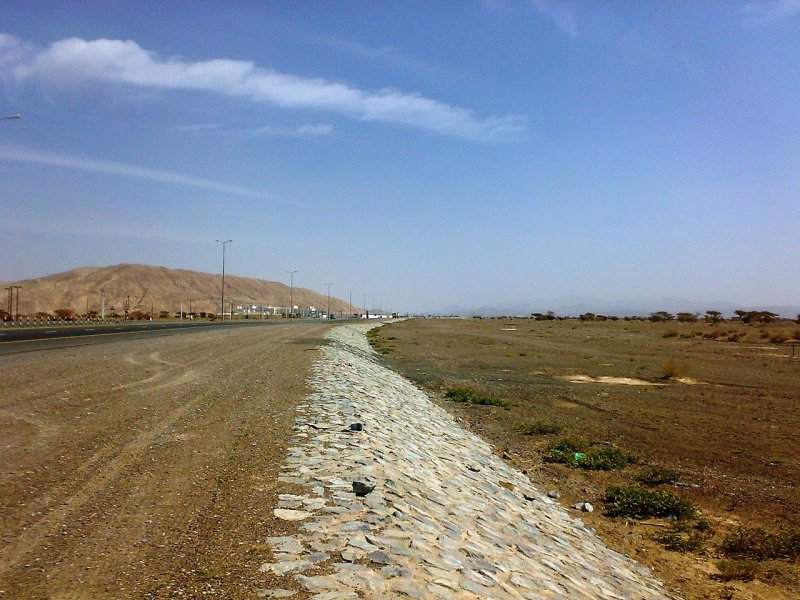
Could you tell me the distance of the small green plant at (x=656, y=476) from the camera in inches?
469

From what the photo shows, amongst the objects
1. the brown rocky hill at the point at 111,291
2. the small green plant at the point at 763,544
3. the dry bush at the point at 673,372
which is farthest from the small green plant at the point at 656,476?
the brown rocky hill at the point at 111,291

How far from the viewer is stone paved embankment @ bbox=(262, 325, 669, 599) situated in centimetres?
498

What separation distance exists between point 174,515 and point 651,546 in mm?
7363

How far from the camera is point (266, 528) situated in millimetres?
5449

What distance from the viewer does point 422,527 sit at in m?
6.36

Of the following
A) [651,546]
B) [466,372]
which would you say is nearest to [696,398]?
[466,372]

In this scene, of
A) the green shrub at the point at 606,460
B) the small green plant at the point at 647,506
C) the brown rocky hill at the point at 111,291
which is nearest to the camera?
the small green plant at the point at 647,506

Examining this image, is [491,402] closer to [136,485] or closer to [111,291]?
[136,485]

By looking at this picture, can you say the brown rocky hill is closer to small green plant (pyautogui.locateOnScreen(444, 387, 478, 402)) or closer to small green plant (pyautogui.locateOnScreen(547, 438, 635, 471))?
small green plant (pyautogui.locateOnScreen(444, 387, 478, 402))

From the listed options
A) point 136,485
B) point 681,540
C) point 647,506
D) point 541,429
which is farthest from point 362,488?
point 541,429

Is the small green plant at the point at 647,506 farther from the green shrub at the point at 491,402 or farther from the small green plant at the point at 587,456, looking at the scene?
the green shrub at the point at 491,402

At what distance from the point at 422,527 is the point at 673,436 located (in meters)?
11.9

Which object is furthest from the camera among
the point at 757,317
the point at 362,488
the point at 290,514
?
the point at 757,317

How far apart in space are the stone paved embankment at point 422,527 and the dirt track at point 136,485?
0.43 metres
